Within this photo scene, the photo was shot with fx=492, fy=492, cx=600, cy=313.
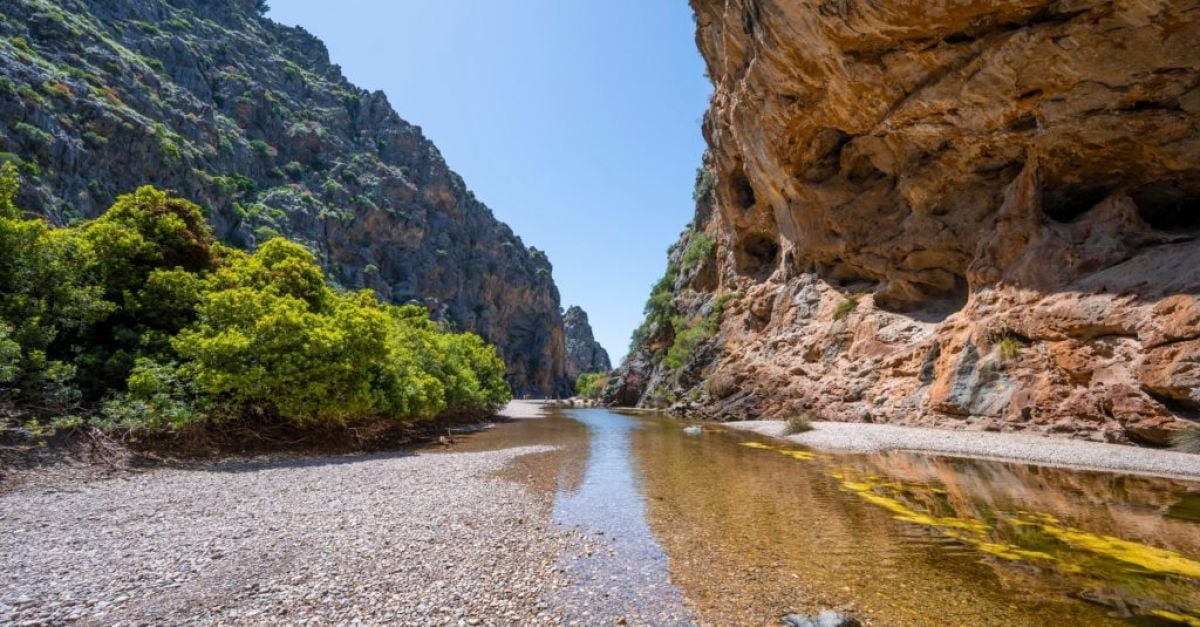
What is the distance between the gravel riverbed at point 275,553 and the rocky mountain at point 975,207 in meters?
22.2

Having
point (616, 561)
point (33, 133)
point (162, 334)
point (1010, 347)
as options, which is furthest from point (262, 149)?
point (1010, 347)

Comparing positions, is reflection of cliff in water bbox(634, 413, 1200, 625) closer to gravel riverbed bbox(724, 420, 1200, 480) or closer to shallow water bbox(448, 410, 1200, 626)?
shallow water bbox(448, 410, 1200, 626)

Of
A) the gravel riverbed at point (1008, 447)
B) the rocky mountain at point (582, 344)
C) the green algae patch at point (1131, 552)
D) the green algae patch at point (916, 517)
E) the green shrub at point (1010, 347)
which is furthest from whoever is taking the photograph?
the rocky mountain at point (582, 344)

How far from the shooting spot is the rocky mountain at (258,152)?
50188 millimetres

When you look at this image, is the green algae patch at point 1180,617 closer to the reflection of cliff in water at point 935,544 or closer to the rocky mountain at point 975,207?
the reflection of cliff in water at point 935,544

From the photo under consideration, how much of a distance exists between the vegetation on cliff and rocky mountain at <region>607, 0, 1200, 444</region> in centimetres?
2758

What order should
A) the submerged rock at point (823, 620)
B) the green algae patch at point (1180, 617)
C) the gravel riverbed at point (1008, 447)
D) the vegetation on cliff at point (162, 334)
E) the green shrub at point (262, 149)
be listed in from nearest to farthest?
the submerged rock at point (823, 620) < the green algae patch at point (1180, 617) < the vegetation on cliff at point (162, 334) < the gravel riverbed at point (1008, 447) < the green shrub at point (262, 149)

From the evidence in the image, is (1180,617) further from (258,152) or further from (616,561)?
(258,152)

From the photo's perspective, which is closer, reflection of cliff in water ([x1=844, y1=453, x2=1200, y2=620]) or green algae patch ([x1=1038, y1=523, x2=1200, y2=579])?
reflection of cliff in water ([x1=844, y1=453, x2=1200, y2=620])

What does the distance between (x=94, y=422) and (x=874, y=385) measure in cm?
3531

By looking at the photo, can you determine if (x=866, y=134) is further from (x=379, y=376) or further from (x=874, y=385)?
(x=379, y=376)

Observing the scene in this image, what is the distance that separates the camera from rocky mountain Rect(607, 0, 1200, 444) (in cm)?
1964

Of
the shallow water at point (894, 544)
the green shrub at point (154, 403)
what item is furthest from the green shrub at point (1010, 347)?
the green shrub at point (154, 403)

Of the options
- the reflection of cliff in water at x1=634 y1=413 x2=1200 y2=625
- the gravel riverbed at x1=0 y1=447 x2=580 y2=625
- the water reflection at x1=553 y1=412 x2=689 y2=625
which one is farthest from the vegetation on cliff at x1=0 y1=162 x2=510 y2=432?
the reflection of cliff in water at x1=634 y1=413 x2=1200 y2=625
